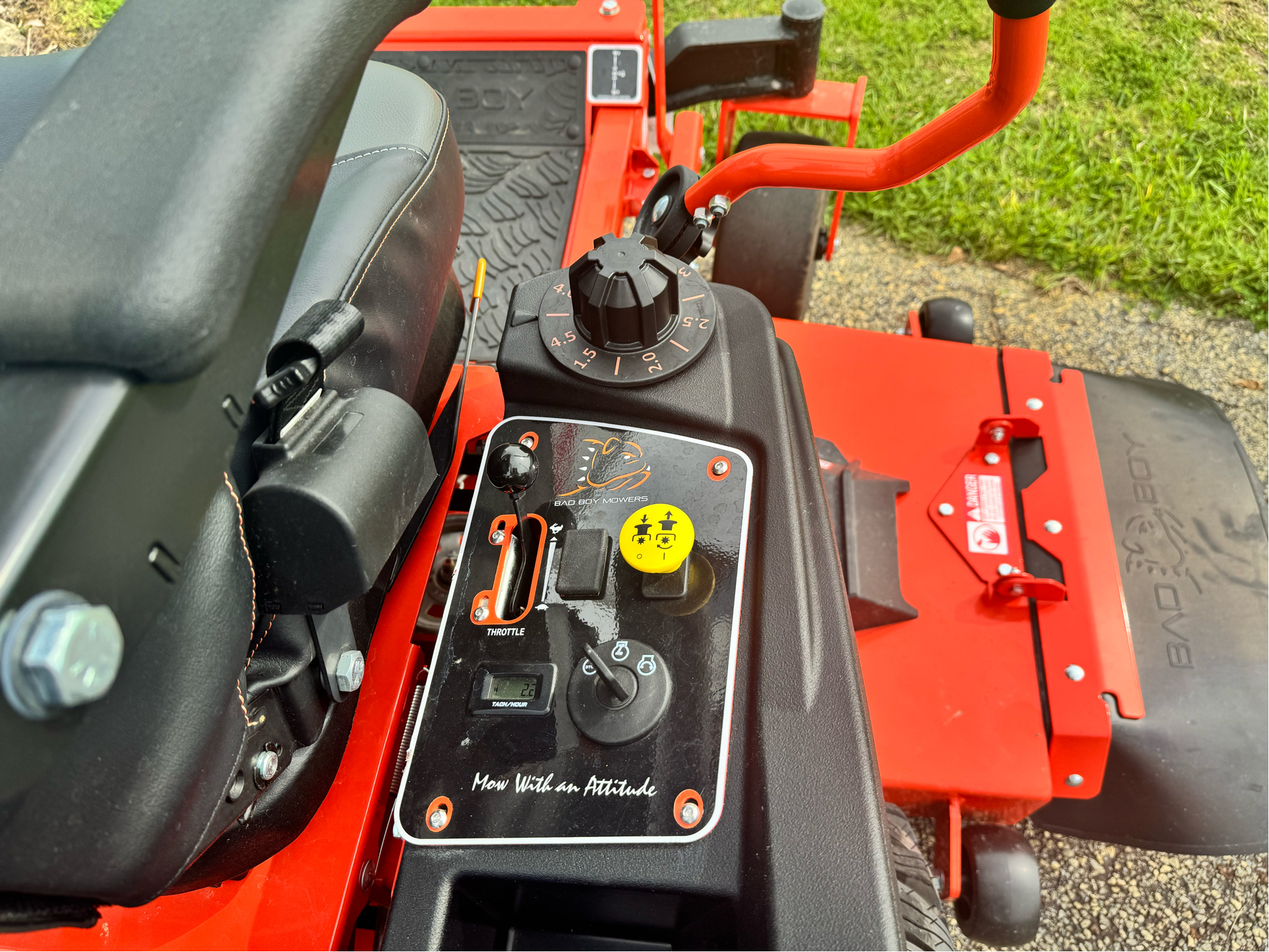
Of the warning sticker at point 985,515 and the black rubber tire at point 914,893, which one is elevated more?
the warning sticker at point 985,515

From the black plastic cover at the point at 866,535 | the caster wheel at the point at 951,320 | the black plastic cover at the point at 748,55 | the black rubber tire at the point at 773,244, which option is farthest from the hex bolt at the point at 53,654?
the black plastic cover at the point at 748,55

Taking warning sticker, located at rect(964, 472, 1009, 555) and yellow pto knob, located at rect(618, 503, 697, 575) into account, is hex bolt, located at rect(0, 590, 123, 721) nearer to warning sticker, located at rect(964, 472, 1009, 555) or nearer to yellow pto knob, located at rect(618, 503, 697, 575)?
yellow pto knob, located at rect(618, 503, 697, 575)

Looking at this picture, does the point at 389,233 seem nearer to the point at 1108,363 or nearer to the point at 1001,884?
the point at 1001,884

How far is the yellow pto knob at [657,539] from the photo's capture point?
76cm

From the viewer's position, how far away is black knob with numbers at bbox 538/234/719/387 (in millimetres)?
853

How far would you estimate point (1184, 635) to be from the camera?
1.15 meters

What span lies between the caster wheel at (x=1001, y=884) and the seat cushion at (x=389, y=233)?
92 centimetres

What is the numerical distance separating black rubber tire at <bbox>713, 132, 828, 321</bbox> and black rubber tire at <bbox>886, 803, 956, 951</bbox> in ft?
2.81

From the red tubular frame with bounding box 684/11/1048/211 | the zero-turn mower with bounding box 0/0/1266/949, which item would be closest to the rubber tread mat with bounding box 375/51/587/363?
the zero-turn mower with bounding box 0/0/1266/949

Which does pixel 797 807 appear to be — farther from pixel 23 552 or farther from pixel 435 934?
pixel 23 552

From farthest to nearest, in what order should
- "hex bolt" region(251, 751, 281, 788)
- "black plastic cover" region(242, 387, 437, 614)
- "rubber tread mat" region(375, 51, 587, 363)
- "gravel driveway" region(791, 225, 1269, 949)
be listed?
1. "rubber tread mat" region(375, 51, 587, 363)
2. "gravel driveway" region(791, 225, 1269, 949)
3. "hex bolt" region(251, 751, 281, 788)
4. "black plastic cover" region(242, 387, 437, 614)

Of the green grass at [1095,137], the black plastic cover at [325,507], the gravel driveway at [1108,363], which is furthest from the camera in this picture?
the green grass at [1095,137]

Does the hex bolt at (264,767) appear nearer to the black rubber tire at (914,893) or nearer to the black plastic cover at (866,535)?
the black rubber tire at (914,893)

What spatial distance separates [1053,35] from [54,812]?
2958 mm
